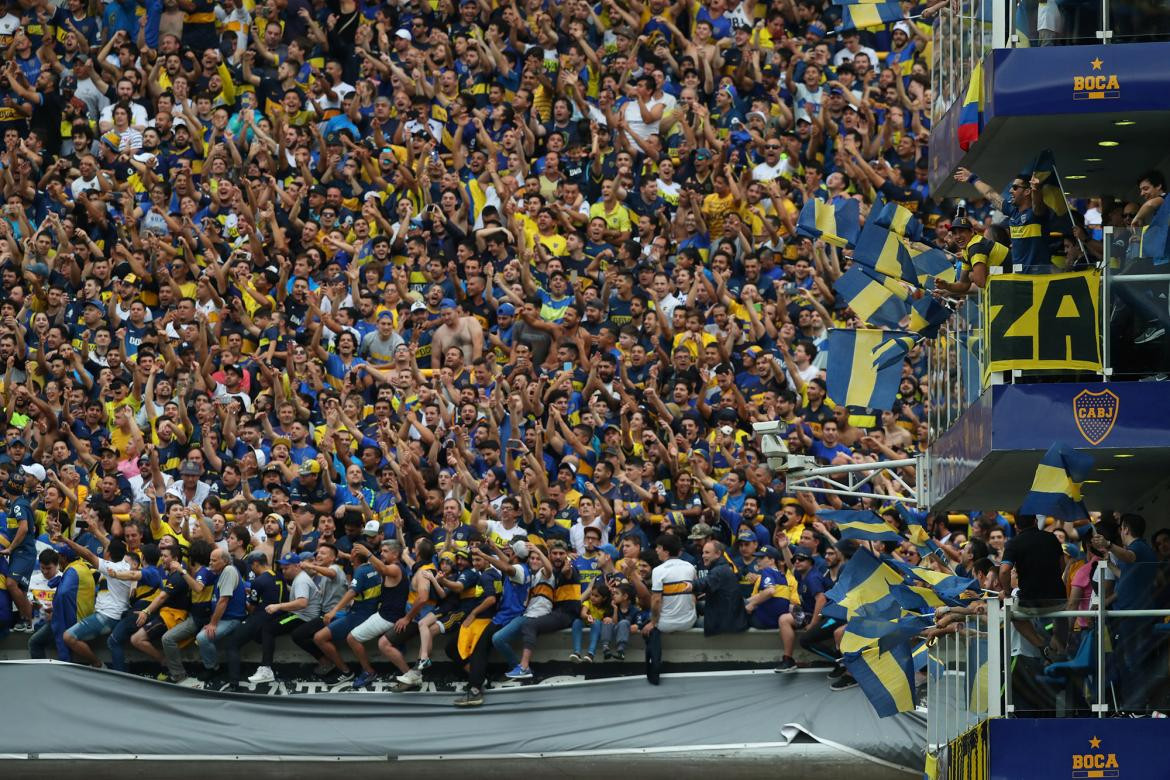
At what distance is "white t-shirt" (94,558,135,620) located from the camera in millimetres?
23375

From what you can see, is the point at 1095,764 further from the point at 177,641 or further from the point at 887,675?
the point at 177,641

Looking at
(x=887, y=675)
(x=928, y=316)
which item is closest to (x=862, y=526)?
(x=887, y=675)

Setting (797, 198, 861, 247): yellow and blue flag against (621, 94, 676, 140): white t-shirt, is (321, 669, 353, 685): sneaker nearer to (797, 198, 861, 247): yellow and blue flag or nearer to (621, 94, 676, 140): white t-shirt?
(797, 198, 861, 247): yellow and blue flag

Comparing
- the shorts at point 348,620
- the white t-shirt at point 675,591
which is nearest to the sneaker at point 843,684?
the white t-shirt at point 675,591

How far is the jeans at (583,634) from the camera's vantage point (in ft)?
73.1

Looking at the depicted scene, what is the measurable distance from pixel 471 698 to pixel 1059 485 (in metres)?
9.04

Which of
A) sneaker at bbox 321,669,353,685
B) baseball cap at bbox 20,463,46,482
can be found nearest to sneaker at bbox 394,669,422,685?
sneaker at bbox 321,669,353,685

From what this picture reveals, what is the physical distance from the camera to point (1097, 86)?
15992mm

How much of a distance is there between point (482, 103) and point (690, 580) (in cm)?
992

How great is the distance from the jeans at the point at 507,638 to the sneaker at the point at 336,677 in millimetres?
1656

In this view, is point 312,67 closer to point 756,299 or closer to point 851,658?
point 756,299

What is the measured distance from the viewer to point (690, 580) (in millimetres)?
21969

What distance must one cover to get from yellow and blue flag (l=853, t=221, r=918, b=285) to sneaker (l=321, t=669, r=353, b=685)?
7.48m

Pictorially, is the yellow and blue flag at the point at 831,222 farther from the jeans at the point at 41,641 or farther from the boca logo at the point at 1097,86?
the jeans at the point at 41,641
